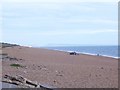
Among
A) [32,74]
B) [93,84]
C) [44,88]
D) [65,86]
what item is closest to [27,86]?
[44,88]

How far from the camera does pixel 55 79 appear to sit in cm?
1831

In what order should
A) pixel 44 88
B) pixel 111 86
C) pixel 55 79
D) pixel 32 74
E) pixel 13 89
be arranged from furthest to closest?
pixel 32 74
pixel 55 79
pixel 111 86
pixel 44 88
pixel 13 89

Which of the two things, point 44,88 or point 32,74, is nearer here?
point 44,88

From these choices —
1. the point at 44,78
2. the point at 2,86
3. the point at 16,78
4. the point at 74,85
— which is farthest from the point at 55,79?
the point at 2,86

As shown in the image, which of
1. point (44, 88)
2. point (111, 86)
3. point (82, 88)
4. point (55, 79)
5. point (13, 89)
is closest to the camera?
point (13, 89)

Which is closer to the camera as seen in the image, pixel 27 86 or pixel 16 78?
pixel 27 86

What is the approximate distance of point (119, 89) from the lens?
1623cm

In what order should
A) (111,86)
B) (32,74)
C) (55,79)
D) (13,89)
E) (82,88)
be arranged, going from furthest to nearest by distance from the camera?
(32,74) < (55,79) < (111,86) < (82,88) < (13,89)

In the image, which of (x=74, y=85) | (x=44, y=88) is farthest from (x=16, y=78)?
(x=74, y=85)

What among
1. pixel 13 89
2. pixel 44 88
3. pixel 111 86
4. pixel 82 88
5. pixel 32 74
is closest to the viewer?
pixel 13 89

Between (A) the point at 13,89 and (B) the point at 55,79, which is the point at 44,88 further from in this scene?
(B) the point at 55,79

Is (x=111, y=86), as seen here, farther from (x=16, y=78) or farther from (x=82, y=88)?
(x=16, y=78)

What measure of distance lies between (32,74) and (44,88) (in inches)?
205

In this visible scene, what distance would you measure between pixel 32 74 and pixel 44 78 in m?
1.39
